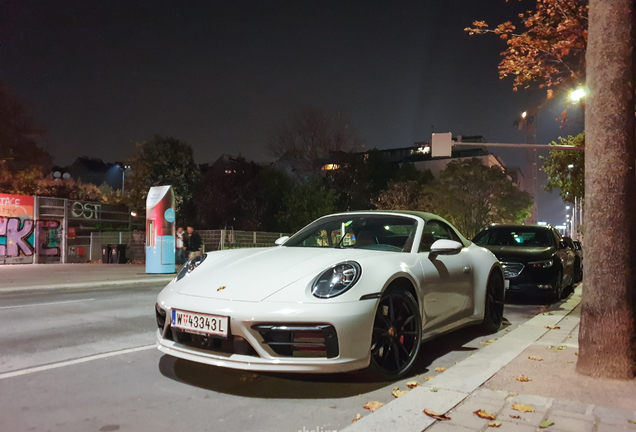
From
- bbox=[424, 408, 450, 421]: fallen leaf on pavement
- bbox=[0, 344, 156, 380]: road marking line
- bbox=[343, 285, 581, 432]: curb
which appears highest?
bbox=[424, 408, 450, 421]: fallen leaf on pavement

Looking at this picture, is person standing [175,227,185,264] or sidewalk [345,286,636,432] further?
person standing [175,227,185,264]

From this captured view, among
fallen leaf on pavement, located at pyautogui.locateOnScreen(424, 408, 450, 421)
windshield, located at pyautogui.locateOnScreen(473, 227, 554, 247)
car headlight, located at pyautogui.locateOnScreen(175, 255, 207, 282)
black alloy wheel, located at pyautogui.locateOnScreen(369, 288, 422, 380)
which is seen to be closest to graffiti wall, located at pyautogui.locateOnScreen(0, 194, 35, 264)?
windshield, located at pyautogui.locateOnScreen(473, 227, 554, 247)

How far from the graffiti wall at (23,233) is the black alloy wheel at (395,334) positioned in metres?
20.9

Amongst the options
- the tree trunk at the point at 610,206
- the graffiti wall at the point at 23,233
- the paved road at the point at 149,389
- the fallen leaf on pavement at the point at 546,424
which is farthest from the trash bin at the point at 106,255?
the fallen leaf on pavement at the point at 546,424

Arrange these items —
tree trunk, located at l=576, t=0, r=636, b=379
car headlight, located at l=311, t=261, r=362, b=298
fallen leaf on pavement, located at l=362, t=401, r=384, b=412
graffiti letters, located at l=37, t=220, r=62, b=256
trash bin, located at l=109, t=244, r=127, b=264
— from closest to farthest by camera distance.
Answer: fallen leaf on pavement, located at l=362, t=401, r=384, b=412, car headlight, located at l=311, t=261, r=362, b=298, tree trunk, located at l=576, t=0, r=636, b=379, graffiti letters, located at l=37, t=220, r=62, b=256, trash bin, located at l=109, t=244, r=127, b=264

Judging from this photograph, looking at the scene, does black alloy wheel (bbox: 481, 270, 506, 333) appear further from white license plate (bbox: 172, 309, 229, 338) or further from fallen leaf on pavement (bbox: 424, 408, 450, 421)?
white license plate (bbox: 172, 309, 229, 338)

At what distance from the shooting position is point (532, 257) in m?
9.22

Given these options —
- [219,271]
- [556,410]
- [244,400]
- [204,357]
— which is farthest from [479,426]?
[219,271]

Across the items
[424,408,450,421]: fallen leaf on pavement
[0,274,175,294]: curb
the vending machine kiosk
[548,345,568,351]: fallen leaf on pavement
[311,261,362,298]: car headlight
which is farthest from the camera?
the vending machine kiosk

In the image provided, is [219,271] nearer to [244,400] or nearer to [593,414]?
[244,400]

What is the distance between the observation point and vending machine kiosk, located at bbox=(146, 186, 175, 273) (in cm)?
1645

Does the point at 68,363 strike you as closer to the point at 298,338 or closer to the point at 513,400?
the point at 298,338

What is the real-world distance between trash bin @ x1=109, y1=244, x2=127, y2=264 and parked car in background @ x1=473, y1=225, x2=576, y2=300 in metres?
17.8

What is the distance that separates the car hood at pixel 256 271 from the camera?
377 cm
